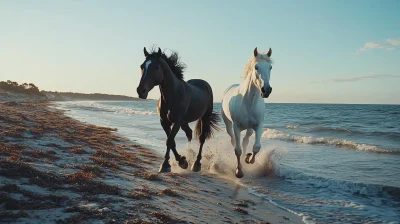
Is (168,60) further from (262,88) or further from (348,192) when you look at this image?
(348,192)

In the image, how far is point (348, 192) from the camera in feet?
22.2

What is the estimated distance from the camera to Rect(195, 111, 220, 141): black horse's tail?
9.44 meters

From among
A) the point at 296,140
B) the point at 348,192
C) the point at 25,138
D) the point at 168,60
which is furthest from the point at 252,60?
the point at 296,140

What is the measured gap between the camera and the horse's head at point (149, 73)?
6168mm

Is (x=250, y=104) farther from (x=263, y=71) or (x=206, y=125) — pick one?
(x=206, y=125)

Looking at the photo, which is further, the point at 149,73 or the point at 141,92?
the point at 149,73

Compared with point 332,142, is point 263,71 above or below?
above

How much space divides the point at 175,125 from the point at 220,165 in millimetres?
2324

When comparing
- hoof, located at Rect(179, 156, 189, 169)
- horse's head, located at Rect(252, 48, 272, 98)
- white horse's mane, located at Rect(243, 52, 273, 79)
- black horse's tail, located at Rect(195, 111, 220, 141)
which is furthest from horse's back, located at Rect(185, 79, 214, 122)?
horse's head, located at Rect(252, 48, 272, 98)

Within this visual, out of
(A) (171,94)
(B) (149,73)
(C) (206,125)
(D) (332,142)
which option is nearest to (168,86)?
(A) (171,94)

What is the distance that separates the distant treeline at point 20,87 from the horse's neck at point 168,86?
2633 inches

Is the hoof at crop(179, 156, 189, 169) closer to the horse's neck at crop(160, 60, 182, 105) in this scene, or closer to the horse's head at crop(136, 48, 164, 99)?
the horse's neck at crop(160, 60, 182, 105)

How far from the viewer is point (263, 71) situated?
19.9 ft

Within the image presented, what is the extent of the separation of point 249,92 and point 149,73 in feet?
7.60
